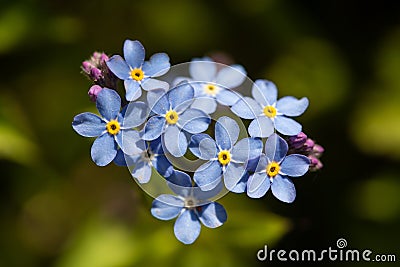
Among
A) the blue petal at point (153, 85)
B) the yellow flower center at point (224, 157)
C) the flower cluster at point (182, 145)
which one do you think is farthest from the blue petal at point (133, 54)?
the yellow flower center at point (224, 157)

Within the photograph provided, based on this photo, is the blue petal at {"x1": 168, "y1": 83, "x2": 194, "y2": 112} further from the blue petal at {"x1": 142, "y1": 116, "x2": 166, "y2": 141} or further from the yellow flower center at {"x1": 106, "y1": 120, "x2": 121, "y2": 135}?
the yellow flower center at {"x1": 106, "y1": 120, "x2": 121, "y2": 135}

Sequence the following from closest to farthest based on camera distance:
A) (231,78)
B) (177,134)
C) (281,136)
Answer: (177,134) → (281,136) → (231,78)

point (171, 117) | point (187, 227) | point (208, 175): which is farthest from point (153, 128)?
point (187, 227)

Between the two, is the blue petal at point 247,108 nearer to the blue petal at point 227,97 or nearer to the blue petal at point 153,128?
the blue petal at point 227,97

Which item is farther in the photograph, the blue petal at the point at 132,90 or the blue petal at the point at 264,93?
the blue petal at the point at 264,93

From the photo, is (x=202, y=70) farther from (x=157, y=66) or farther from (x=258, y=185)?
(x=258, y=185)

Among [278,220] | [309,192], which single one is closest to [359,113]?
[309,192]

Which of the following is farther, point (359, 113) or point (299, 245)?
point (359, 113)

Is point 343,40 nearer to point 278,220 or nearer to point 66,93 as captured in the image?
point 278,220

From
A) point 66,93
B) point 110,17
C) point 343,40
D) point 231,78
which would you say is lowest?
point 231,78
